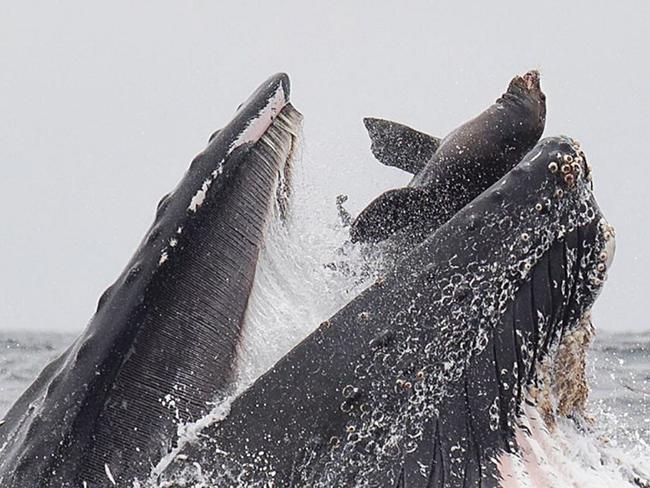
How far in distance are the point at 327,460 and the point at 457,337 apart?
50 cm

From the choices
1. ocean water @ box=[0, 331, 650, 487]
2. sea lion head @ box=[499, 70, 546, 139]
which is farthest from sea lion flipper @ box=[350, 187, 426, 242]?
ocean water @ box=[0, 331, 650, 487]

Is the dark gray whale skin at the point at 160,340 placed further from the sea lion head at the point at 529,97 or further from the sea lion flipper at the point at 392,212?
the sea lion head at the point at 529,97

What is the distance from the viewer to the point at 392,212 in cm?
414

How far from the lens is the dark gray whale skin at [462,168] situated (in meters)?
4.12

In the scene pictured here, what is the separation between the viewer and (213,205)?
3848 mm

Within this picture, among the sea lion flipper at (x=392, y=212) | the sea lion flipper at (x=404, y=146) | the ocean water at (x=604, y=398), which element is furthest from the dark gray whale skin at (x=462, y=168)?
the ocean water at (x=604, y=398)

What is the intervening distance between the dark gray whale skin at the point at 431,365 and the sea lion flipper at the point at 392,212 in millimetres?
382

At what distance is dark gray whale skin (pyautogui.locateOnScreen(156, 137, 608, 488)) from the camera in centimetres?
353

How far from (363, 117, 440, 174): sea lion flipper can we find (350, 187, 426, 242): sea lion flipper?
0.62 metres

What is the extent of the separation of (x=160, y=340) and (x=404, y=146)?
152cm

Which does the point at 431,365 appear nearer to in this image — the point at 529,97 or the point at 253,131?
the point at 253,131

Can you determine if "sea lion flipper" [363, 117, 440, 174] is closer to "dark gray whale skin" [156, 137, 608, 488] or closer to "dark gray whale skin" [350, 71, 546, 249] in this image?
"dark gray whale skin" [350, 71, 546, 249]

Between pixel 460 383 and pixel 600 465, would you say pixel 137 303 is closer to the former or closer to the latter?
pixel 460 383

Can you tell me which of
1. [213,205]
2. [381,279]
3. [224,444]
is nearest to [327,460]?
[224,444]
